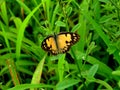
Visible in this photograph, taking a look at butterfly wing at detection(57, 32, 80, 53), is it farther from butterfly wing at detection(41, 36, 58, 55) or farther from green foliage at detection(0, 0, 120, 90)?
green foliage at detection(0, 0, 120, 90)

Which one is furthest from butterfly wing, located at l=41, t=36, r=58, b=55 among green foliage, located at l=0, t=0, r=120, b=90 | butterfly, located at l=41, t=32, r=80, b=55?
green foliage, located at l=0, t=0, r=120, b=90

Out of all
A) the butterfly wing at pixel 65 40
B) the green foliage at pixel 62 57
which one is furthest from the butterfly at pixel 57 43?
the green foliage at pixel 62 57

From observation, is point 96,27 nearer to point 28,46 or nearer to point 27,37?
point 28,46

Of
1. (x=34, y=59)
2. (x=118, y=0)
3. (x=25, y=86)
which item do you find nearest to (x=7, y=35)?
(x=34, y=59)

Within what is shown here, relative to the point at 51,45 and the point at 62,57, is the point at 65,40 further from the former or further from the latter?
the point at 62,57

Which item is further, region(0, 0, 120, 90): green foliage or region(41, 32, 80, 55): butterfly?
region(0, 0, 120, 90): green foliage

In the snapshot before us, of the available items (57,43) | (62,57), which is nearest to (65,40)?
(57,43)
